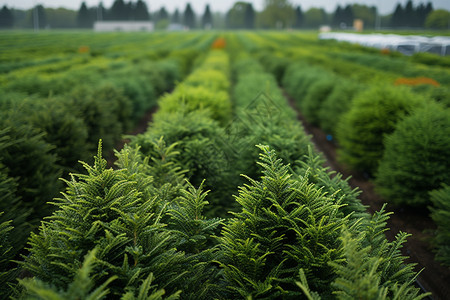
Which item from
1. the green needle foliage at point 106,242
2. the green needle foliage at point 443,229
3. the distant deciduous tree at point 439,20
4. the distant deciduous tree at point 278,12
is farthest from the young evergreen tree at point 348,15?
the green needle foliage at point 106,242

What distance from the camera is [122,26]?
11438cm

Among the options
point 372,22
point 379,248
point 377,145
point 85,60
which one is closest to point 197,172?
point 379,248

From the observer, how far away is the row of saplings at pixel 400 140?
5.25 metres

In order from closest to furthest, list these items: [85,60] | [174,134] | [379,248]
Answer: [379,248]
[174,134]
[85,60]

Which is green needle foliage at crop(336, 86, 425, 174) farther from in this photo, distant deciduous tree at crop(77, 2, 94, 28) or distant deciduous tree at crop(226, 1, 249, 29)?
distant deciduous tree at crop(226, 1, 249, 29)

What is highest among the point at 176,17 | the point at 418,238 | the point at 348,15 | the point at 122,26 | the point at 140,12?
the point at 176,17

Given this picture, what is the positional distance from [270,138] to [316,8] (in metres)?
152

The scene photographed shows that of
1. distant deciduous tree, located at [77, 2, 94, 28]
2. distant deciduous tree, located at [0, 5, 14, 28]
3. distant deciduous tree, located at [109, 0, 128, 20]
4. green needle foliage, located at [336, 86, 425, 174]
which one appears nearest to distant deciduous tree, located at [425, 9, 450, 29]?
green needle foliage, located at [336, 86, 425, 174]

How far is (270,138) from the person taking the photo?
4.00 metres

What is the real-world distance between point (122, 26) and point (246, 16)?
52077mm

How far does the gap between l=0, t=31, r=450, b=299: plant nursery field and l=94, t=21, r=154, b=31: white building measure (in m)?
113

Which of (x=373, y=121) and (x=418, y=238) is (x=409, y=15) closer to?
(x=373, y=121)

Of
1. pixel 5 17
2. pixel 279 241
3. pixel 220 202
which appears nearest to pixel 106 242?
pixel 279 241

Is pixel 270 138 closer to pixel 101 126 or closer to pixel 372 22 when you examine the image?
pixel 101 126
